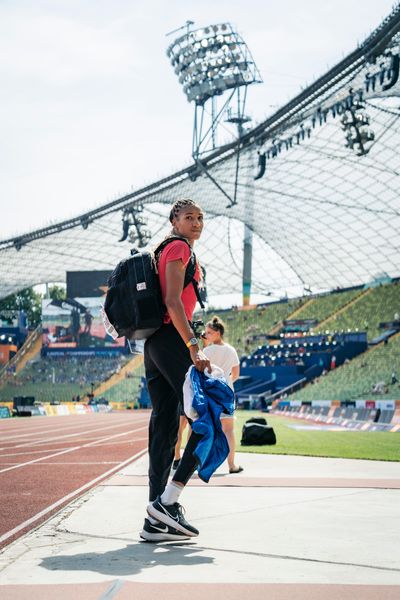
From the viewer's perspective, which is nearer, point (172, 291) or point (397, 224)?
point (172, 291)

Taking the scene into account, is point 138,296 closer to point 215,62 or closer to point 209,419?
point 209,419

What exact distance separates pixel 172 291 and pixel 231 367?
4775mm

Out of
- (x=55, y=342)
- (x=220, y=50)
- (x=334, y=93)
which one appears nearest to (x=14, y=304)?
(x=55, y=342)

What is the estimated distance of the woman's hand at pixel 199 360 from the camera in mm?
5363

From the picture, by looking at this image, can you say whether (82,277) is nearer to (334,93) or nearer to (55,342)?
(55,342)

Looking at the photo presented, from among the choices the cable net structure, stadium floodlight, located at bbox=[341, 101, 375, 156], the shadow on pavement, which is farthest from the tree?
the shadow on pavement

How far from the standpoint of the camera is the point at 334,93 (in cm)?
4050

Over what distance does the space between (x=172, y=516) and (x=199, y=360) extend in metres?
0.92

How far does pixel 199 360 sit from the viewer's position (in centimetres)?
538

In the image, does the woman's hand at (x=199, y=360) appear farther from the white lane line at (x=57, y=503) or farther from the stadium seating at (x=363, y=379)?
the stadium seating at (x=363, y=379)

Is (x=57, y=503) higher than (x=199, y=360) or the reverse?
the reverse

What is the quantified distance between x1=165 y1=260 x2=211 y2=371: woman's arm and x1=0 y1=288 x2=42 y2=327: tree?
129 metres

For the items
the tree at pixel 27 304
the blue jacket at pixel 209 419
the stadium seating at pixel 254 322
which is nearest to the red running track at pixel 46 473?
the blue jacket at pixel 209 419

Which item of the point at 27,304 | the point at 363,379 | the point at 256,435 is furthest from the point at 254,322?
the point at 256,435
